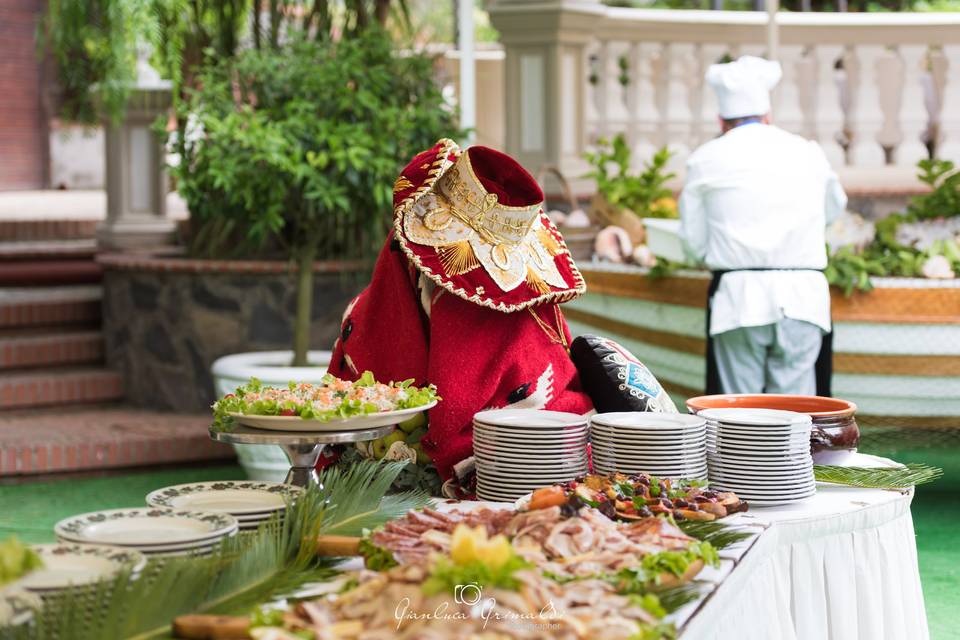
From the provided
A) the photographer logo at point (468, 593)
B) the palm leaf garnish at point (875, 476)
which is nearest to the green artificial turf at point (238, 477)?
the palm leaf garnish at point (875, 476)

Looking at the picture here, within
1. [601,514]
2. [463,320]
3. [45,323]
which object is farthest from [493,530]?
[45,323]

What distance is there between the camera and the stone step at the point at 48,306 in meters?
8.01

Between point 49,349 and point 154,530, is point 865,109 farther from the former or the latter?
point 154,530

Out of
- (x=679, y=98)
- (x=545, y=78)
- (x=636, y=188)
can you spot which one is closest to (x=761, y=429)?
(x=636, y=188)

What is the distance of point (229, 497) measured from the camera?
250 cm

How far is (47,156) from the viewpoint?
1700 centimetres

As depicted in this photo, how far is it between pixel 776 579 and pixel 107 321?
19.7 ft

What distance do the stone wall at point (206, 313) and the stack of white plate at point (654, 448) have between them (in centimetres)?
469

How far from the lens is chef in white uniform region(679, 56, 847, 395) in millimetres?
5078

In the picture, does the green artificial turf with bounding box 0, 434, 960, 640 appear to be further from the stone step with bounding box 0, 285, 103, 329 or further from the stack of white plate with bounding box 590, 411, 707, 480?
the stack of white plate with bounding box 590, 411, 707, 480

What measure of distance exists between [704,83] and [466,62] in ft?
6.78

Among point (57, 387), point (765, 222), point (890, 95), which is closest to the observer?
point (765, 222)

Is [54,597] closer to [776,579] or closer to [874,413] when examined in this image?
[776,579]

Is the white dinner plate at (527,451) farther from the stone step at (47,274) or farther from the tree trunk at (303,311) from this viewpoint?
the stone step at (47,274)
